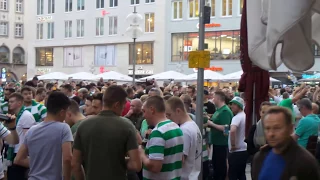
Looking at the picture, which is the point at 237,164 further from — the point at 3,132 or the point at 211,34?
the point at 211,34

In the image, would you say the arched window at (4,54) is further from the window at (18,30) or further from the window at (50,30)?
the window at (50,30)

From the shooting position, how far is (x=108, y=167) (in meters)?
5.11

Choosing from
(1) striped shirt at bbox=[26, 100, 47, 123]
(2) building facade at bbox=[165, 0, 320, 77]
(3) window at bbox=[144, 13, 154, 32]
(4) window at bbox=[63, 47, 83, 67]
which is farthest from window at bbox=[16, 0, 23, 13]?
(1) striped shirt at bbox=[26, 100, 47, 123]

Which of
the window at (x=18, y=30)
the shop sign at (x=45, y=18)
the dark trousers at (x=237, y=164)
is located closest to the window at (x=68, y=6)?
the shop sign at (x=45, y=18)

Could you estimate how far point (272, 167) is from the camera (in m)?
3.72

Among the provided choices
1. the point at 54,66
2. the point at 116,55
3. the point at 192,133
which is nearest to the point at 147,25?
the point at 116,55

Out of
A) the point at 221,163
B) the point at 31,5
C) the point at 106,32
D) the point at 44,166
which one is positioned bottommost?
the point at 221,163

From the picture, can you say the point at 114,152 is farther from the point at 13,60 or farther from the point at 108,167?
the point at 13,60

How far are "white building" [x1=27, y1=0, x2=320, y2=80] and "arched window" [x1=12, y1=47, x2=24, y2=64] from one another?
8919mm

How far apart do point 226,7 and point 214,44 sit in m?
3.73

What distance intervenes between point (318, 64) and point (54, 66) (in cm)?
3203

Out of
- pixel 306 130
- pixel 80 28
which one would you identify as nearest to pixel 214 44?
pixel 80 28

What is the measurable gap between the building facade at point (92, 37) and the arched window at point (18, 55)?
8647 millimetres

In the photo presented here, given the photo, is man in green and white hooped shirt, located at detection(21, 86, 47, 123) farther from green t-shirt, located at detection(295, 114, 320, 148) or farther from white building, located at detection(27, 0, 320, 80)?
white building, located at detection(27, 0, 320, 80)
